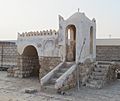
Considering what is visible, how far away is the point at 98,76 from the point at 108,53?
632cm

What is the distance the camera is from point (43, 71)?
582 inches

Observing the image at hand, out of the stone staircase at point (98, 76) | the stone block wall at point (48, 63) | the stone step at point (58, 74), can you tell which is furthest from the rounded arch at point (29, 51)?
the stone staircase at point (98, 76)

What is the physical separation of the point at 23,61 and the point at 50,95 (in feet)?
21.9

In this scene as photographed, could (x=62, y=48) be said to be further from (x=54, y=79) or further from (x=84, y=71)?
(x=54, y=79)

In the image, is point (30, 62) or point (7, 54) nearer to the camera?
point (30, 62)

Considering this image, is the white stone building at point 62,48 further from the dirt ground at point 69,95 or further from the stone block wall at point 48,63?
the dirt ground at point 69,95

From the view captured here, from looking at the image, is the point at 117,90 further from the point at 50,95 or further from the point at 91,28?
the point at 91,28

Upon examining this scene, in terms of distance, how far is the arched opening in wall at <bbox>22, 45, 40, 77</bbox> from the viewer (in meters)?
16.8

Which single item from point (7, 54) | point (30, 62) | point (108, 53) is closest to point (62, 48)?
point (30, 62)

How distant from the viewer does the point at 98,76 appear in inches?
514

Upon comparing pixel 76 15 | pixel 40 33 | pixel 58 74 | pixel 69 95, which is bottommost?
pixel 69 95

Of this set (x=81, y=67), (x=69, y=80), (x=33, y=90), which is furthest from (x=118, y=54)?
(x=33, y=90)

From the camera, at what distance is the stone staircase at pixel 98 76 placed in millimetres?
12398

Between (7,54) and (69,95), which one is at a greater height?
(7,54)
